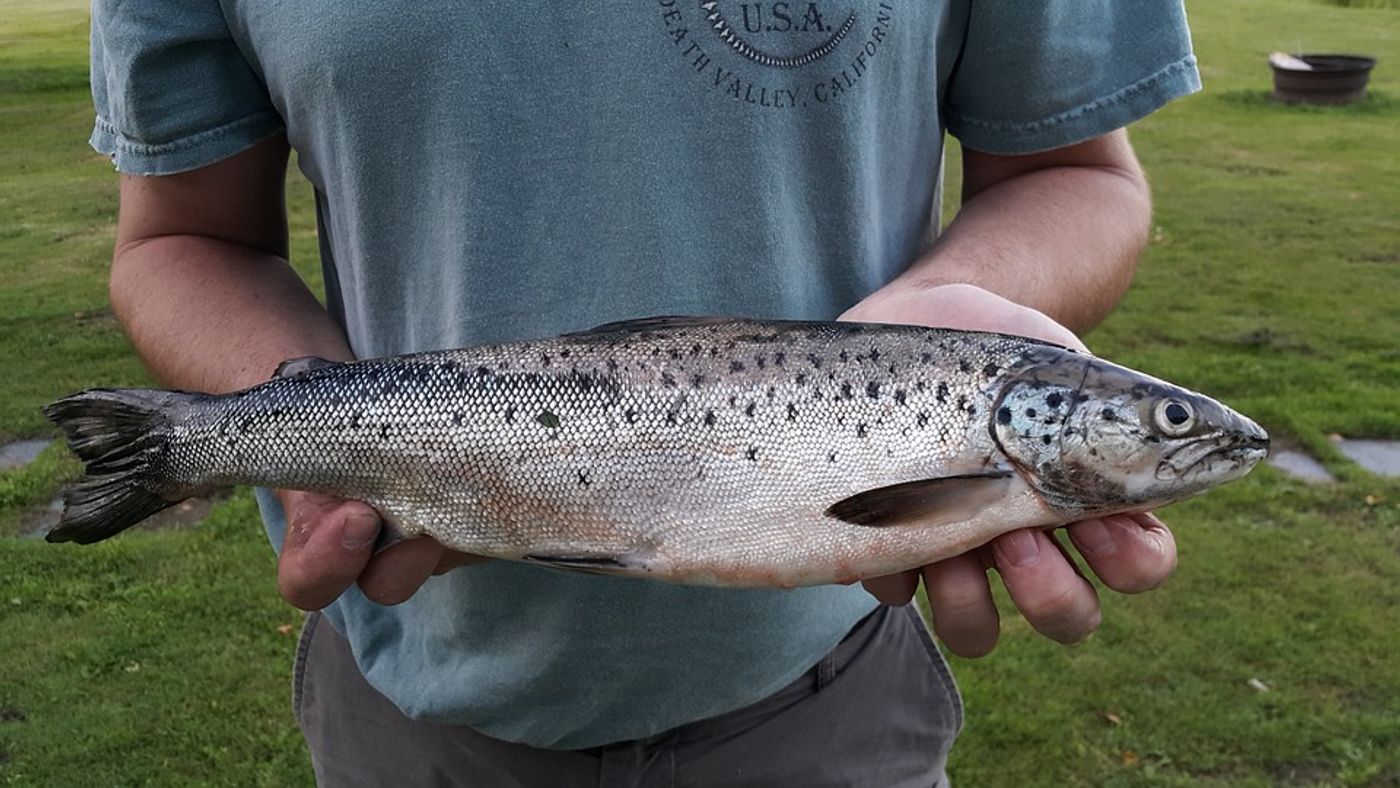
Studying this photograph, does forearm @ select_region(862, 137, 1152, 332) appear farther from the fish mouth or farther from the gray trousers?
the gray trousers

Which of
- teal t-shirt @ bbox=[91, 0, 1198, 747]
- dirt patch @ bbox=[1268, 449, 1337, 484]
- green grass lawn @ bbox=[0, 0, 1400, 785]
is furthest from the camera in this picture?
dirt patch @ bbox=[1268, 449, 1337, 484]

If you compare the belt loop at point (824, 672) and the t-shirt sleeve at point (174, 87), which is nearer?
the t-shirt sleeve at point (174, 87)

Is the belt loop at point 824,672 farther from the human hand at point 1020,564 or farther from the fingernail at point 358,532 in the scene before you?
the fingernail at point 358,532

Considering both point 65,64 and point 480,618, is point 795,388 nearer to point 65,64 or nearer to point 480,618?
point 480,618

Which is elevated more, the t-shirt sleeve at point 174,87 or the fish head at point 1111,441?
the t-shirt sleeve at point 174,87

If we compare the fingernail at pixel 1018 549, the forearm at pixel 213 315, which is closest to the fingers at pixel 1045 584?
the fingernail at pixel 1018 549

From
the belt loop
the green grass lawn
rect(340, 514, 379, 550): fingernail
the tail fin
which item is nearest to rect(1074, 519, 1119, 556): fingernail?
the belt loop

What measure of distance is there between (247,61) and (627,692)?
1290 mm

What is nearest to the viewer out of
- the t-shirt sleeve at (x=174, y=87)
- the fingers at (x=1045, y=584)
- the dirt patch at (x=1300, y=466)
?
the fingers at (x=1045, y=584)

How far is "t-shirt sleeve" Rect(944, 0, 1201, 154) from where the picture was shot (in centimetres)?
→ 227

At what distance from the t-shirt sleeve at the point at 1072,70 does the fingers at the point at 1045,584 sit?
32.8 inches

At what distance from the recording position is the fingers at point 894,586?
2074mm

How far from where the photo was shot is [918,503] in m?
1.98

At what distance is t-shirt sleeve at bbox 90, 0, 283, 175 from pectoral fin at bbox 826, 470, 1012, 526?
1263 millimetres
